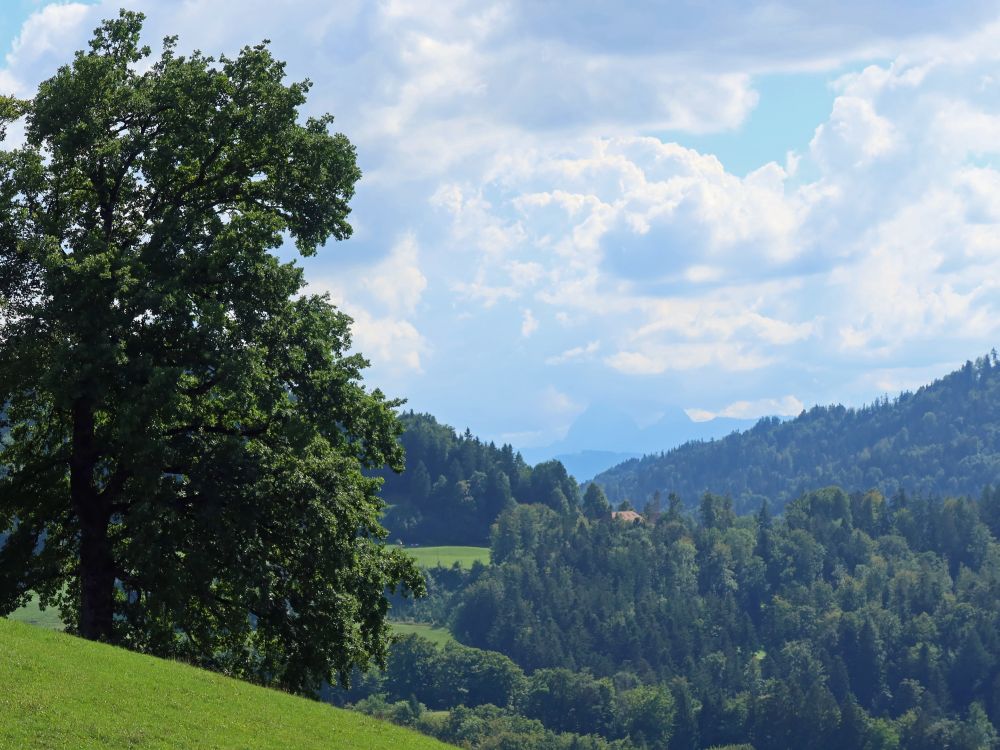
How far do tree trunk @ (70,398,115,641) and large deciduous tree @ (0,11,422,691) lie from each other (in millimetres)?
59

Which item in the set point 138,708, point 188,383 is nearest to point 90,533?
point 188,383

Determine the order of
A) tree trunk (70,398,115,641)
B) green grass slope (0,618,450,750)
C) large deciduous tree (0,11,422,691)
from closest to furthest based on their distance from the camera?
green grass slope (0,618,450,750) < large deciduous tree (0,11,422,691) < tree trunk (70,398,115,641)

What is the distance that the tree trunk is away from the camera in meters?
38.0

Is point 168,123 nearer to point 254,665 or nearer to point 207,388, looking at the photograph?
point 207,388

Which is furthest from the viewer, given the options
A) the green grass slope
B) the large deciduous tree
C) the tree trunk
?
the tree trunk

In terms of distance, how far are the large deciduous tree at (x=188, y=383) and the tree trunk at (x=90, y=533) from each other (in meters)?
0.06

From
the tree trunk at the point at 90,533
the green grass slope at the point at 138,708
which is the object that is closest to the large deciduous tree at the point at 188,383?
the tree trunk at the point at 90,533

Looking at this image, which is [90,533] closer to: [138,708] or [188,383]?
[188,383]

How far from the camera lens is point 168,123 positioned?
1508 inches

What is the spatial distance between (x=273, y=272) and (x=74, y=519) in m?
10.7

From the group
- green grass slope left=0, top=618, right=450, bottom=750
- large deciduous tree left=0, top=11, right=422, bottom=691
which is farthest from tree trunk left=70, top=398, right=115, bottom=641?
green grass slope left=0, top=618, right=450, bottom=750

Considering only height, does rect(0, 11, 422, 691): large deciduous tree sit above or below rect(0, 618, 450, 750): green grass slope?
above

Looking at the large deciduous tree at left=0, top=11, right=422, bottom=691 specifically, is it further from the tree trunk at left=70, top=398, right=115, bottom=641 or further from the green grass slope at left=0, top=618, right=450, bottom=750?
the green grass slope at left=0, top=618, right=450, bottom=750

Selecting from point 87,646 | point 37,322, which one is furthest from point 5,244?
point 87,646
